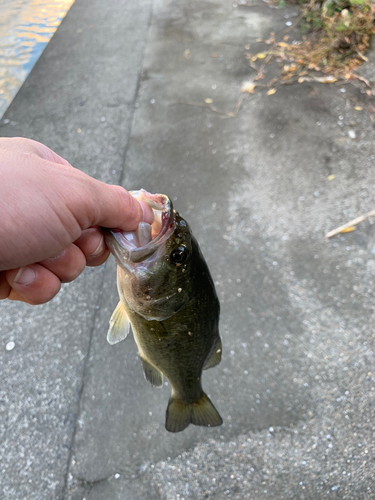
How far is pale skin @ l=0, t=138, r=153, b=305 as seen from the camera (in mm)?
1041

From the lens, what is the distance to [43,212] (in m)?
1.09

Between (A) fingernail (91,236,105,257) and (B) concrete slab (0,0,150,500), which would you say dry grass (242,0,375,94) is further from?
(A) fingernail (91,236,105,257)

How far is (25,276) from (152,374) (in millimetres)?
933

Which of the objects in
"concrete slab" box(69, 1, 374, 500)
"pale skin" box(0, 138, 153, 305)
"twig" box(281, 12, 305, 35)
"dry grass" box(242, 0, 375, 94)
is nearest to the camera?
"pale skin" box(0, 138, 153, 305)

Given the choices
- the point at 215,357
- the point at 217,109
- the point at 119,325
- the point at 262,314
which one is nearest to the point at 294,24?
the point at 217,109

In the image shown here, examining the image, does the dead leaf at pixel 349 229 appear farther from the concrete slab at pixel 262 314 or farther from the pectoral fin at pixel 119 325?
the pectoral fin at pixel 119 325

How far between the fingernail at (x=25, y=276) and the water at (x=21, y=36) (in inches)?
181

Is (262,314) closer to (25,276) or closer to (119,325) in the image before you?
(119,325)

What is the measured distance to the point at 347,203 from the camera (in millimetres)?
3445

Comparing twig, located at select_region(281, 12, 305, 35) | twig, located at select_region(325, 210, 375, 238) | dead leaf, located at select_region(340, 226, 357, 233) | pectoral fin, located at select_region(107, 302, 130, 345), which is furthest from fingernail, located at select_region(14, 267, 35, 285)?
twig, located at select_region(281, 12, 305, 35)

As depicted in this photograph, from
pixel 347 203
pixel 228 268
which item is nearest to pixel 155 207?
pixel 228 268

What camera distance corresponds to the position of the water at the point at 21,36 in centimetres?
535

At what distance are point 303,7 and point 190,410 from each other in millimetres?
7488

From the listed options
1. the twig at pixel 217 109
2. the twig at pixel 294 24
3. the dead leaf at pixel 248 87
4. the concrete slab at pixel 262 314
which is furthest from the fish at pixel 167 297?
the twig at pixel 294 24
